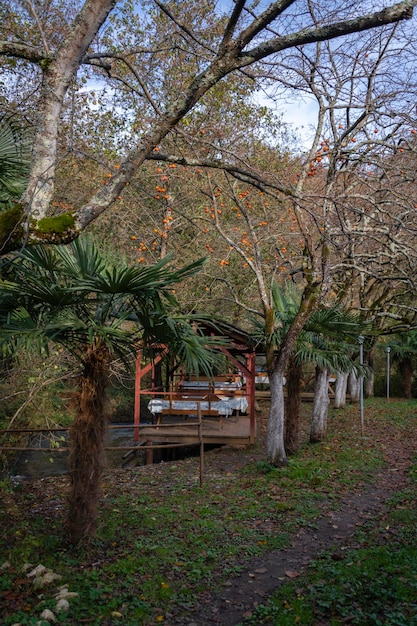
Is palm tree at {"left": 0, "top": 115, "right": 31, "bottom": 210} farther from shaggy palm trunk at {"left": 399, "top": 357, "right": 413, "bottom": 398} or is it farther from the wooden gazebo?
shaggy palm trunk at {"left": 399, "top": 357, "right": 413, "bottom": 398}

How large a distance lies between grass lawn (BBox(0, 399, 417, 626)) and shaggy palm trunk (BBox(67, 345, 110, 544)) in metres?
0.30

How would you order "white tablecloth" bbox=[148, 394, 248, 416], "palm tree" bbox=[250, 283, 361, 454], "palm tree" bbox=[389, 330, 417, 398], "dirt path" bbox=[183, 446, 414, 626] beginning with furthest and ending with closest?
"palm tree" bbox=[389, 330, 417, 398], "white tablecloth" bbox=[148, 394, 248, 416], "palm tree" bbox=[250, 283, 361, 454], "dirt path" bbox=[183, 446, 414, 626]

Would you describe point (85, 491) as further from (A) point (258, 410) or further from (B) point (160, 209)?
(A) point (258, 410)

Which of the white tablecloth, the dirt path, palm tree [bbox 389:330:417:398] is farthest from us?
palm tree [bbox 389:330:417:398]

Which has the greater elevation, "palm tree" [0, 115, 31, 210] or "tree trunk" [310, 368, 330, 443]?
"palm tree" [0, 115, 31, 210]

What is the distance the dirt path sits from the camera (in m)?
5.17

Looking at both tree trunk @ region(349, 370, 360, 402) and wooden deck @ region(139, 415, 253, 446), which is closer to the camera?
wooden deck @ region(139, 415, 253, 446)

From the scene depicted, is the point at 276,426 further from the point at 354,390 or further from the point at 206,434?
the point at 354,390

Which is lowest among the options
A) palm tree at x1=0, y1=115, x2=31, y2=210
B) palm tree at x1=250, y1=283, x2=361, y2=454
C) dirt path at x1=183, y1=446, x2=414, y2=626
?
dirt path at x1=183, y1=446, x2=414, y2=626

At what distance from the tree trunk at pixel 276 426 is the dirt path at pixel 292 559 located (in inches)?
77.3

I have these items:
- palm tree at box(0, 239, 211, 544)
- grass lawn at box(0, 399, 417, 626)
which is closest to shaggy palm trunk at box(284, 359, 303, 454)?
grass lawn at box(0, 399, 417, 626)

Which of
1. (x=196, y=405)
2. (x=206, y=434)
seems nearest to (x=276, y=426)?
(x=206, y=434)

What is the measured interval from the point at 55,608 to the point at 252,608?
69.2 inches

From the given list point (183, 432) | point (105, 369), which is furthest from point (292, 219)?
point (105, 369)
